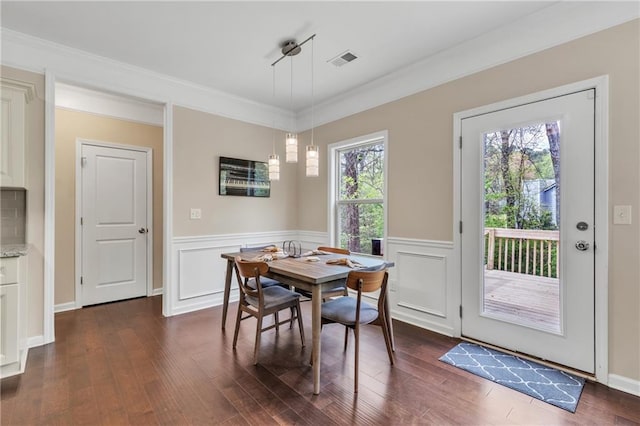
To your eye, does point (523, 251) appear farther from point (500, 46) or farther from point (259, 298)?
point (259, 298)

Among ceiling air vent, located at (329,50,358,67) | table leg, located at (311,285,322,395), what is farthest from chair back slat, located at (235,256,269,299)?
ceiling air vent, located at (329,50,358,67)

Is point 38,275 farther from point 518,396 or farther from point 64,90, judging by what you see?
point 518,396

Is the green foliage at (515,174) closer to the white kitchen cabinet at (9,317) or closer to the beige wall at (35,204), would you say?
the white kitchen cabinet at (9,317)

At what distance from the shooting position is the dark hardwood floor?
1.72 metres

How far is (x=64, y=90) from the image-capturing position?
351 cm

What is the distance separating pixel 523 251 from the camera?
2416 mm

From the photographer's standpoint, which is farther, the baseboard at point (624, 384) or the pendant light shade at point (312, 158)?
the pendant light shade at point (312, 158)

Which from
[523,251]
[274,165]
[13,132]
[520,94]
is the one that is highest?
[520,94]

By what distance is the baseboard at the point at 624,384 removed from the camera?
192cm

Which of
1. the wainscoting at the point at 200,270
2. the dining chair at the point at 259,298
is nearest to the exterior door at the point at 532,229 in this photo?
the dining chair at the point at 259,298

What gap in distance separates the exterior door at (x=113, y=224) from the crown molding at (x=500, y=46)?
10.2ft

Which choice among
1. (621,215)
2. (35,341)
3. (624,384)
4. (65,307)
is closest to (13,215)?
(35,341)

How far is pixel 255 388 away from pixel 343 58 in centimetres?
295

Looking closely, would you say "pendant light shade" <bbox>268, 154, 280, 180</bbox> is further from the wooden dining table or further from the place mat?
the place mat
